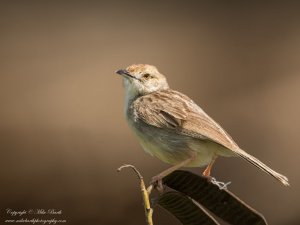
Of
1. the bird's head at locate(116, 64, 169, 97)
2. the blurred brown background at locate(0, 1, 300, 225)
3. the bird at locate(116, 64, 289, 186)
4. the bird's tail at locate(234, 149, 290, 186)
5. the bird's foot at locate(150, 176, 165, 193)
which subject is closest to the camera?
the bird's foot at locate(150, 176, 165, 193)

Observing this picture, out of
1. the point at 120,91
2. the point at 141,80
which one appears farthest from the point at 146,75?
the point at 120,91

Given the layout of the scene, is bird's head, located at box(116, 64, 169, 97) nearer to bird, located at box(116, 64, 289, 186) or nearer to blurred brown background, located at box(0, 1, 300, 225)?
bird, located at box(116, 64, 289, 186)

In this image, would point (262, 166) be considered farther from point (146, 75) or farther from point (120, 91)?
point (120, 91)

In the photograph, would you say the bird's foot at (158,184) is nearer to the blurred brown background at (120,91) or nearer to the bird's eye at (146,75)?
the bird's eye at (146,75)

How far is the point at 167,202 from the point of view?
1.85 m

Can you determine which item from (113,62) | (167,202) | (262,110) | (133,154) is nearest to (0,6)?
(113,62)

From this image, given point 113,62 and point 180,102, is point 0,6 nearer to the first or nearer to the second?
point 113,62

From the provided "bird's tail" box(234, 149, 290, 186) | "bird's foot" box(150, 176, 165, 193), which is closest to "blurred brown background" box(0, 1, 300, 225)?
"bird's tail" box(234, 149, 290, 186)

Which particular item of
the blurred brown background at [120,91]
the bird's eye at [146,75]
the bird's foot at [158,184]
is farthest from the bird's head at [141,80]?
the blurred brown background at [120,91]

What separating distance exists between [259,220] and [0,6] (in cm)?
471

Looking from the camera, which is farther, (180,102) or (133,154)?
(133,154)

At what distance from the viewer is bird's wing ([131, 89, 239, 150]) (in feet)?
9.05

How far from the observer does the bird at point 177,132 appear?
276 centimetres

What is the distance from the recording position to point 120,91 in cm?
536
